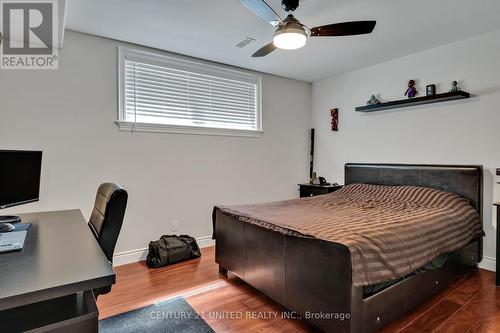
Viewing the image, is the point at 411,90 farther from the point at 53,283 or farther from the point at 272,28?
the point at 53,283

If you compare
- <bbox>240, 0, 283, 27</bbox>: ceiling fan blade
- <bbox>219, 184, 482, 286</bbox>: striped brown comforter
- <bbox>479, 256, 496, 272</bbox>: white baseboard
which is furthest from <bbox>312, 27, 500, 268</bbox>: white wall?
<bbox>240, 0, 283, 27</bbox>: ceiling fan blade

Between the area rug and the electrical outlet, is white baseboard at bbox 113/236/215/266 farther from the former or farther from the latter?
the area rug

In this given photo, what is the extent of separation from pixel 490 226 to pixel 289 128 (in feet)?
9.07

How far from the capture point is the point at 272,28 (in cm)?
283

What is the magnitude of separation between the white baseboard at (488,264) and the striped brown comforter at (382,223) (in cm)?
35

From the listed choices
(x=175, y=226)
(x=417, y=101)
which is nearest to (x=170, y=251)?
(x=175, y=226)

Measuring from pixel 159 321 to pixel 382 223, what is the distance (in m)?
1.75

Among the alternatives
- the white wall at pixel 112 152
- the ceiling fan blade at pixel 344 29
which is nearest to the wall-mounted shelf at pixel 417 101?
the white wall at pixel 112 152

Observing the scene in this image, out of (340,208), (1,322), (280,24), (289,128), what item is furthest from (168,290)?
(289,128)

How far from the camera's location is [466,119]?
313 cm

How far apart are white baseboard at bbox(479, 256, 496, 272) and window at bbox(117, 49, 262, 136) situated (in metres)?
3.01

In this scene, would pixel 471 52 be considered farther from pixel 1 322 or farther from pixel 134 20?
pixel 1 322

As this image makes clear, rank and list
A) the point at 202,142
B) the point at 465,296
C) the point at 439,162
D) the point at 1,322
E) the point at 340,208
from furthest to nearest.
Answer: the point at 202,142, the point at 439,162, the point at 340,208, the point at 465,296, the point at 1,322

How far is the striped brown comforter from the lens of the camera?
5.78 ft
